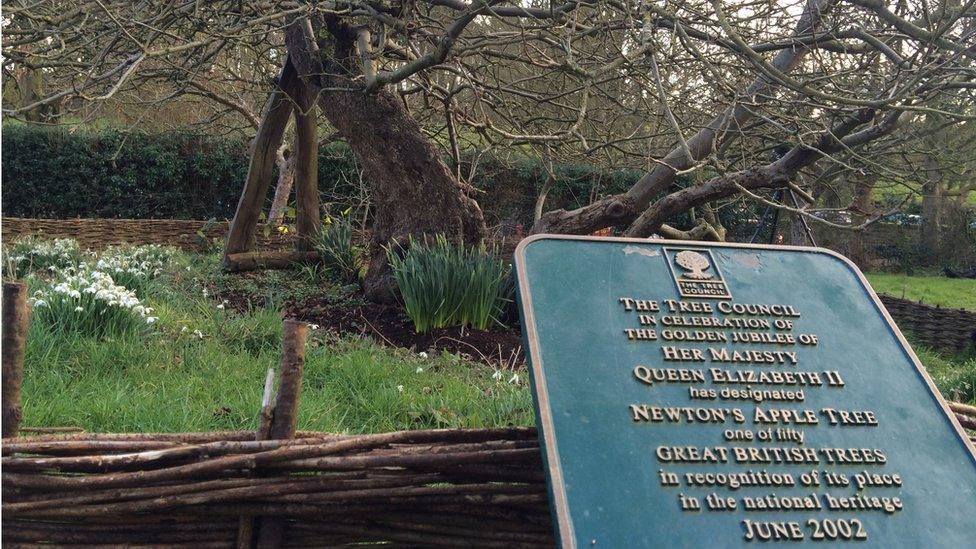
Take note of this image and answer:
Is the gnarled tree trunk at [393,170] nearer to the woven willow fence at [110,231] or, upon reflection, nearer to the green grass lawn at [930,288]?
the woven willow fence at [110,231]

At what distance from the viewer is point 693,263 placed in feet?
8.70

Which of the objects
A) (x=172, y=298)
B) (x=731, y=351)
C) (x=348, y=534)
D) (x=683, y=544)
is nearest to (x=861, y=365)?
(x=731, y=351)

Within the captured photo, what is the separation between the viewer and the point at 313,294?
6.95 meters

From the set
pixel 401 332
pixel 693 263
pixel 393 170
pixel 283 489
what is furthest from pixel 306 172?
pixel 693 263

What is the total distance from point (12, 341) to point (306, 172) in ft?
17.7

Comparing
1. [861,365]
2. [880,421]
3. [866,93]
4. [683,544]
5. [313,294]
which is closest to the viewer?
[683,544]

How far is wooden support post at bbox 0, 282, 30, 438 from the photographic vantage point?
2.60m

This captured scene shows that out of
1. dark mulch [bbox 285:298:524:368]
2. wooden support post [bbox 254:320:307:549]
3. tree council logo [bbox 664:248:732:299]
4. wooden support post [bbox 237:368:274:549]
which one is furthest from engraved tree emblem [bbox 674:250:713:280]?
dark mulch [bbox 285:298:524:368]

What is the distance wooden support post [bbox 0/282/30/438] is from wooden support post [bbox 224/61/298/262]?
4.87 meters

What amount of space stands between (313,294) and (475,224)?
5.21 feet

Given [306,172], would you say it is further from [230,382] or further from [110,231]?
[110,231]

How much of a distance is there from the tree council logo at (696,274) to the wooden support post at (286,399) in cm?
120

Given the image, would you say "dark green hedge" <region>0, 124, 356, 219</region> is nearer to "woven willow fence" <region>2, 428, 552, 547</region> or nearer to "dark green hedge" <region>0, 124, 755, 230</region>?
"dark green hedge" <region>0, 124, 755, 230</region>

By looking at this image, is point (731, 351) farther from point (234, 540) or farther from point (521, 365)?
point (521, 365)
